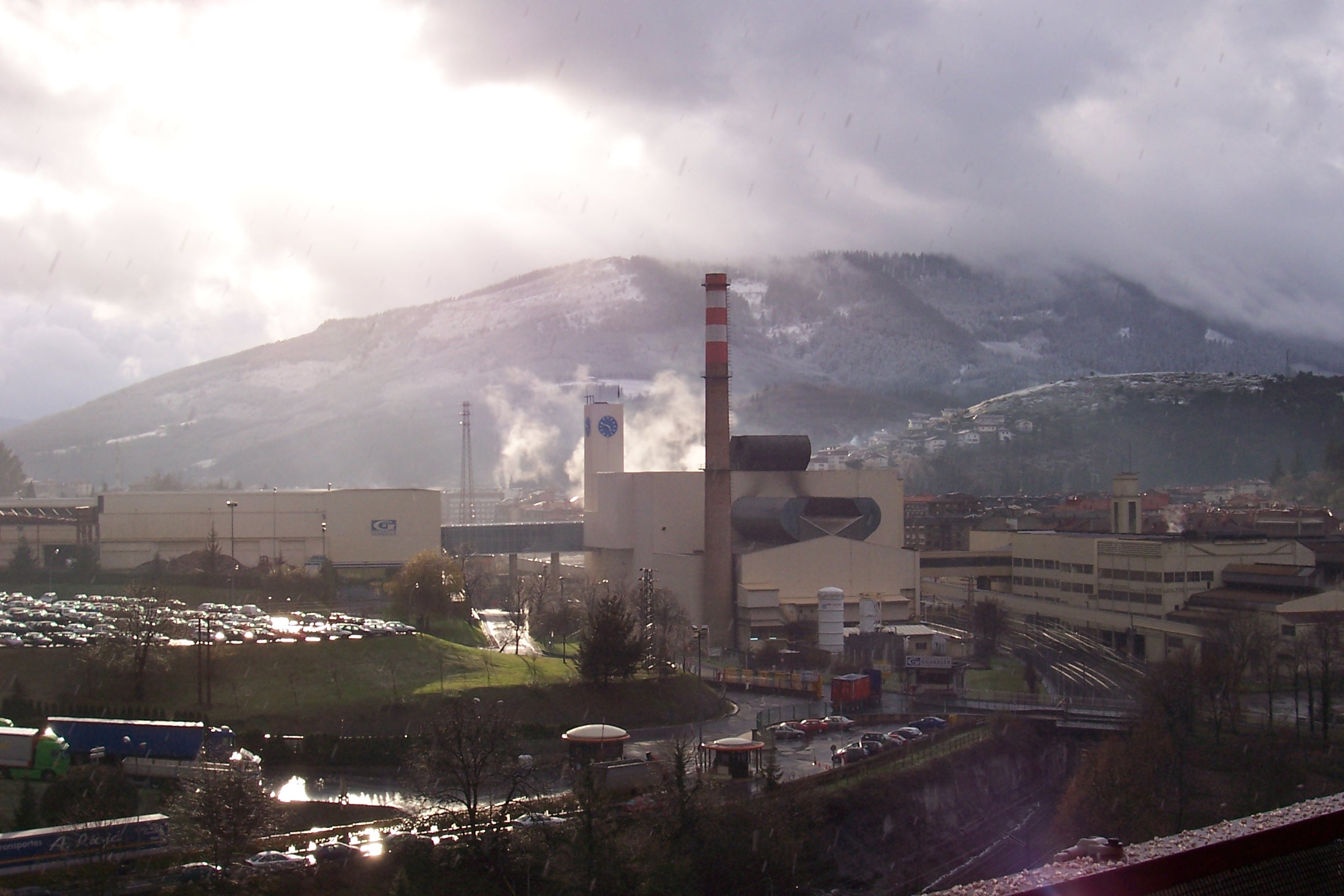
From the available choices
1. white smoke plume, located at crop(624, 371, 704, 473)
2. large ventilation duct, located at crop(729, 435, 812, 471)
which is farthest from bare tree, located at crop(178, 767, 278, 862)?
white smoke plume, located at crop(624, 371, 704, 473)

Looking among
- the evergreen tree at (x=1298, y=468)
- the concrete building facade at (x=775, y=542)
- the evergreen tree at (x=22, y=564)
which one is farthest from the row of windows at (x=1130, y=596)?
the evergreen tree at (x=1298, y=468)

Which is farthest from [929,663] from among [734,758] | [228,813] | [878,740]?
[228,813]

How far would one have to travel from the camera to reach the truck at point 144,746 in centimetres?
1093

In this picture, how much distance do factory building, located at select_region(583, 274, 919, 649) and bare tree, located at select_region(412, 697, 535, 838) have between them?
11.6 m

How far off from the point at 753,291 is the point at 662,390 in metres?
36.1

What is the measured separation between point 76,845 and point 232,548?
702 inches

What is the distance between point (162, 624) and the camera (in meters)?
14.3

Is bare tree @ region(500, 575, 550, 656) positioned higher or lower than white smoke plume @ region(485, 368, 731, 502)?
lower

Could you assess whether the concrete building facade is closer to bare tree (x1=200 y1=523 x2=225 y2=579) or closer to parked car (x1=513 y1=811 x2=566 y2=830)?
bare tree (x1=200 y1=523 x2=225 y2=579)

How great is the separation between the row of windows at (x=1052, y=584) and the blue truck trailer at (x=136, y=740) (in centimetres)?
1739

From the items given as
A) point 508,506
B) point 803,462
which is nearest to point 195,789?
point 803,462

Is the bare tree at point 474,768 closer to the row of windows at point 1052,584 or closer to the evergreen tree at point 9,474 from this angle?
the row of windows at point 1052,584

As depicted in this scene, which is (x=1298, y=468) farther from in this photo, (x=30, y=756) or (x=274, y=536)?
(x=30, y=756)

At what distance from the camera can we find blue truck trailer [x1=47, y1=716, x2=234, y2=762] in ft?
36.3
